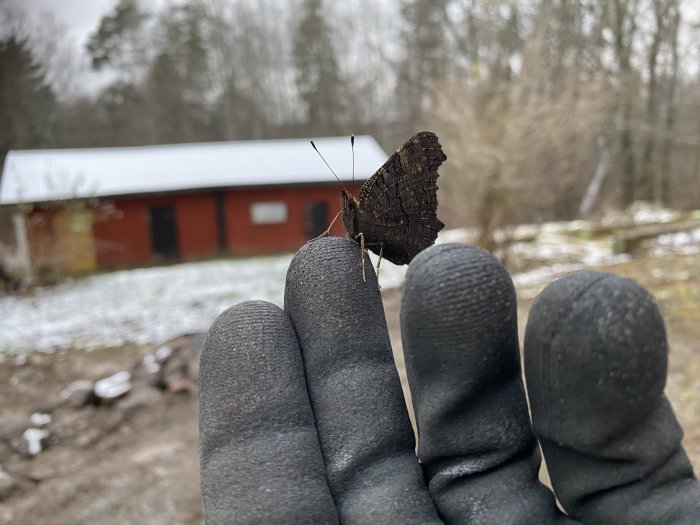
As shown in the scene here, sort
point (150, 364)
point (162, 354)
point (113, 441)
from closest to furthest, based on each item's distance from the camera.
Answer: point (113, 441)
point (150, 364)
point (162, 354)

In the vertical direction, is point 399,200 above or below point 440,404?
above

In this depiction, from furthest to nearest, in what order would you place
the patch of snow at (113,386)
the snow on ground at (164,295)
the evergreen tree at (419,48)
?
the evergreen tree at (419,48) → the snow on ground at (164,295) → the patch of snow at (113,386)

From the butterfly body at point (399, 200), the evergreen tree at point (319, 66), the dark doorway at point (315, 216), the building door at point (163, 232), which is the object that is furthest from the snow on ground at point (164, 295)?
the evergreen tree at point (319, 66)

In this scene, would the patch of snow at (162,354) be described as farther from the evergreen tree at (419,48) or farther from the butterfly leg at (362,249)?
the evergreen tree at (419,48)

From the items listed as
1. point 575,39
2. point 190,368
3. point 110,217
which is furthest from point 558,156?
point 110,217

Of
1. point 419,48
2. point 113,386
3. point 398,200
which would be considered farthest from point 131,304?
point 419,48

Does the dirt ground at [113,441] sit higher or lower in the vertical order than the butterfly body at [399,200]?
lower

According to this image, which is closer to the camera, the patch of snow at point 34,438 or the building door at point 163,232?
the patch of snow at point 34,438

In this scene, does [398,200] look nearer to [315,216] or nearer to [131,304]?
[131,304]
